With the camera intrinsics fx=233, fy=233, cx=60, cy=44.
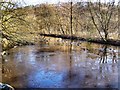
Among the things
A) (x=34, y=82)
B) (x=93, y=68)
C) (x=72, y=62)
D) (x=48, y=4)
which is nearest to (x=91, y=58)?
(x=72, y=62)

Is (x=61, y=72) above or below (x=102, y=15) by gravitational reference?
below

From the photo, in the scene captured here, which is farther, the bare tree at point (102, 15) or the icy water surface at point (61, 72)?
the bare tree at point (102, 15)

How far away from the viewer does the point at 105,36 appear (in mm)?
13758

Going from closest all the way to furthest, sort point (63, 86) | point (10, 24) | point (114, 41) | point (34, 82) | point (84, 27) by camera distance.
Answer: point (63, 86), point (34, 82), point (10, 24), point (114, 41), point (84, 27)

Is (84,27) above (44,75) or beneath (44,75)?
above

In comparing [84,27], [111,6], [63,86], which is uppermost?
[111,6]

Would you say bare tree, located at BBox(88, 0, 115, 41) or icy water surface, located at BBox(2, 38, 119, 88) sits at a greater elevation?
bare tree, located at BBox(88, 0, 115, 41)

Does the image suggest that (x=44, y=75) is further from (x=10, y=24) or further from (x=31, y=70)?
(x=10, y=24)

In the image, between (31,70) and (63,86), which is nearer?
(63,86)

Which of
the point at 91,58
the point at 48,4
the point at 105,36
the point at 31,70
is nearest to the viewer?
the point at 31,70

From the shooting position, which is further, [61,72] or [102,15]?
[102,15]

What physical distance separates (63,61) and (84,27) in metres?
8.37

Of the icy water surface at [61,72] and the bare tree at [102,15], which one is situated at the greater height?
the bare tree at [102,15]

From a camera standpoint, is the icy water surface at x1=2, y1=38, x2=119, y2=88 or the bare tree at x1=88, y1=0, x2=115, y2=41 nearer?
the icy water surface at x1=2, y1=38, x2=119, y2=88
